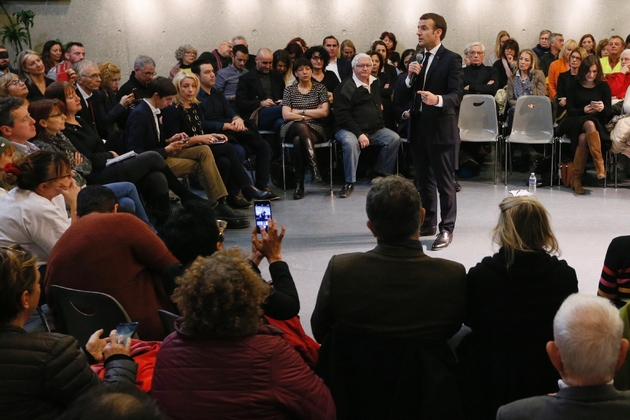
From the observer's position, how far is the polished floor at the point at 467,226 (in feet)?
16.0

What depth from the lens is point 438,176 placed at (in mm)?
5207

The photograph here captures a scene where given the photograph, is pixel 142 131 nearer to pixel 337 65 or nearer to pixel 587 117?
pixel 337 65

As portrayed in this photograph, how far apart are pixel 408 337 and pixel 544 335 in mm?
434

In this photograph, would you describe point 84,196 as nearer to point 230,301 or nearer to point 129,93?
point 230,301

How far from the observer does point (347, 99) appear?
7160mm

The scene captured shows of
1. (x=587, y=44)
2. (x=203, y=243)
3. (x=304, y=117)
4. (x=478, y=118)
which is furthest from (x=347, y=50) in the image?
(x=203, y=243)

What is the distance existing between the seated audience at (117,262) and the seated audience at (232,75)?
17.8 ft

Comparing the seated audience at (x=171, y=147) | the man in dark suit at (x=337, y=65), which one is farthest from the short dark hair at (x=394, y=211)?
the man in dark suit at (x=337, y=65)

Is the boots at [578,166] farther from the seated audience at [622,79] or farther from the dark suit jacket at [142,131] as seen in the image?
the dark suit jacket at [142,131]

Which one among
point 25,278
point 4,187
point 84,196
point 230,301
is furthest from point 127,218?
point 4,187

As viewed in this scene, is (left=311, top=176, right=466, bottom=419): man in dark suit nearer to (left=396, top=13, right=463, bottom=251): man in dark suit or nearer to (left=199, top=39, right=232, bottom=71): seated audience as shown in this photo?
(left=396, top=13, right=463, bottom=251): man in dark suit

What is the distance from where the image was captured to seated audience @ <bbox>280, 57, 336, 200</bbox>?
23.0 feet

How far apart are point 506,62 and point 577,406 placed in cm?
765

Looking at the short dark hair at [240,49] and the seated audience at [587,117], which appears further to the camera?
the short dark hair at [240,49]
